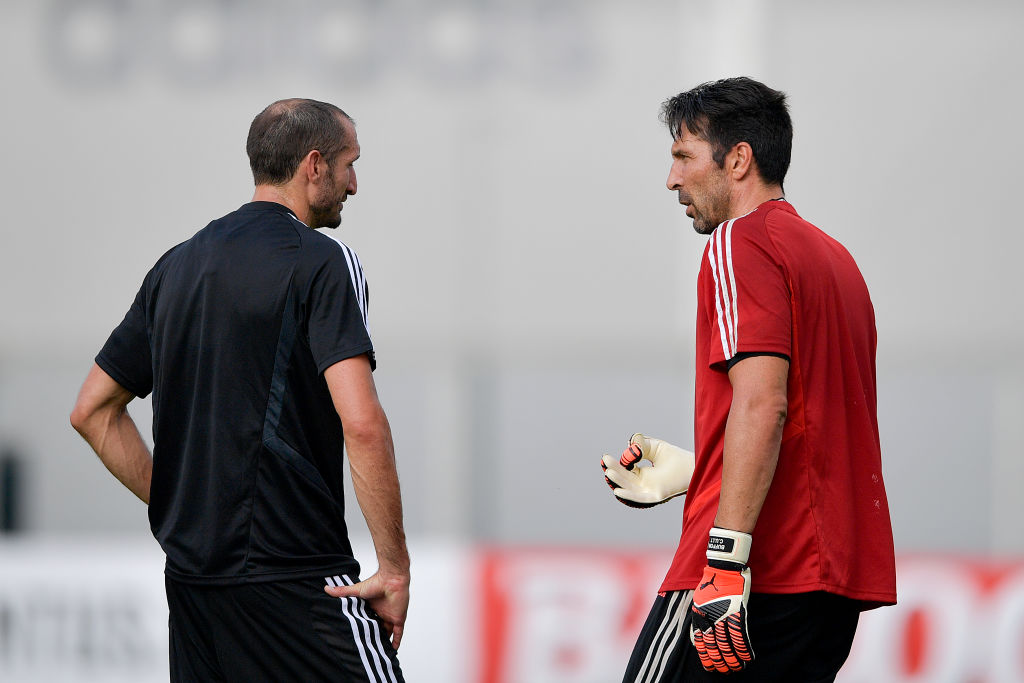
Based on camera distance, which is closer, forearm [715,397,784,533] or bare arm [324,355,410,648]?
forearm [715,397,784,533]

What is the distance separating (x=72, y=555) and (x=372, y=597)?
11.5ft

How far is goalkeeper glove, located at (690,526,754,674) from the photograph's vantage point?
8.48 ft

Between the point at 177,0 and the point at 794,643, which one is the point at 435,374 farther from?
the point at 794,643

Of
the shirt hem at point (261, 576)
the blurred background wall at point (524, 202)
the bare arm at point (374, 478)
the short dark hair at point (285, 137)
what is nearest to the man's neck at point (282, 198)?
the short dark hair at point (285, 137)

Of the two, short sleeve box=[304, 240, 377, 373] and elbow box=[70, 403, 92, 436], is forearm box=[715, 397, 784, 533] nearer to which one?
short sleeve box=[304, 240, 377, 373]

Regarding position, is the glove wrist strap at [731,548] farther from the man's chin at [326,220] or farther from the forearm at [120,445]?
the forearm at [120,445]

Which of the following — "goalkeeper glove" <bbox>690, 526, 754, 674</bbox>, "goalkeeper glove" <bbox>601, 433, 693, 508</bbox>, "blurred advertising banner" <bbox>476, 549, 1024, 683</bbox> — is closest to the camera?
"goalkeeper glove" <bbox>690, 526, 754, 674</bbox>

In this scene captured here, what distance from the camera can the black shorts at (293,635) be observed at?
2.79m

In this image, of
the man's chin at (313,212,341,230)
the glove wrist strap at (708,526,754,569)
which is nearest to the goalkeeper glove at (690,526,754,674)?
the glove wrist strap at (708,526,754,569)

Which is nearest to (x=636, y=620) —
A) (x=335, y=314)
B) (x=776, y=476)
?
(x=776, y=476)

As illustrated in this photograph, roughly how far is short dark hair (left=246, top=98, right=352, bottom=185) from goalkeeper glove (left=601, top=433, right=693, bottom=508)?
1033 mm

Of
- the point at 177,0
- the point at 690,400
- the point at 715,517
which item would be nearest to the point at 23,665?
the point at 715,517

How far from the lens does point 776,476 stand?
9.00 feet

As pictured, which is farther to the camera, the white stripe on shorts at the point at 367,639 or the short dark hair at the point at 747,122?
the short dark hair at the point at 747,122
